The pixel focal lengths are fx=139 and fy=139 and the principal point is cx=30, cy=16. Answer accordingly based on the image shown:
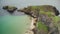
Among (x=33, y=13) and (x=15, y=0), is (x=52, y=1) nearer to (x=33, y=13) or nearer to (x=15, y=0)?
(x=33, y=13)

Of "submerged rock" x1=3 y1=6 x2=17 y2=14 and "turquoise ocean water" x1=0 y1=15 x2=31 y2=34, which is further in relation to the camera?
"submerged rock" x1=3 y1=6 x2=17 y2=14

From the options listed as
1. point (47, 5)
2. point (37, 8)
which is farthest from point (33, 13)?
point (47, 5)

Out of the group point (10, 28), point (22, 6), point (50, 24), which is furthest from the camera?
point (22, 6)

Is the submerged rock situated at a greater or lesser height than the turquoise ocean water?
greater

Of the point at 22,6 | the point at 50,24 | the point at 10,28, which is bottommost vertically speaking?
the point at 10,28

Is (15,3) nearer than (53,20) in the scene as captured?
No

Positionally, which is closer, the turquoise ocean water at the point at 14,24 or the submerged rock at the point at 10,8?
the turquoise ocean water at the point at 14,24

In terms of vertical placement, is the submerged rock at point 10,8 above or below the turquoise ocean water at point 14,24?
above

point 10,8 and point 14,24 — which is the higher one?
point 10,8

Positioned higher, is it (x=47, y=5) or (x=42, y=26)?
(x=47, y=5)

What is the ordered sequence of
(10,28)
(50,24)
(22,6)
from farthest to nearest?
(22,6)
(10,28)
(50,24)
